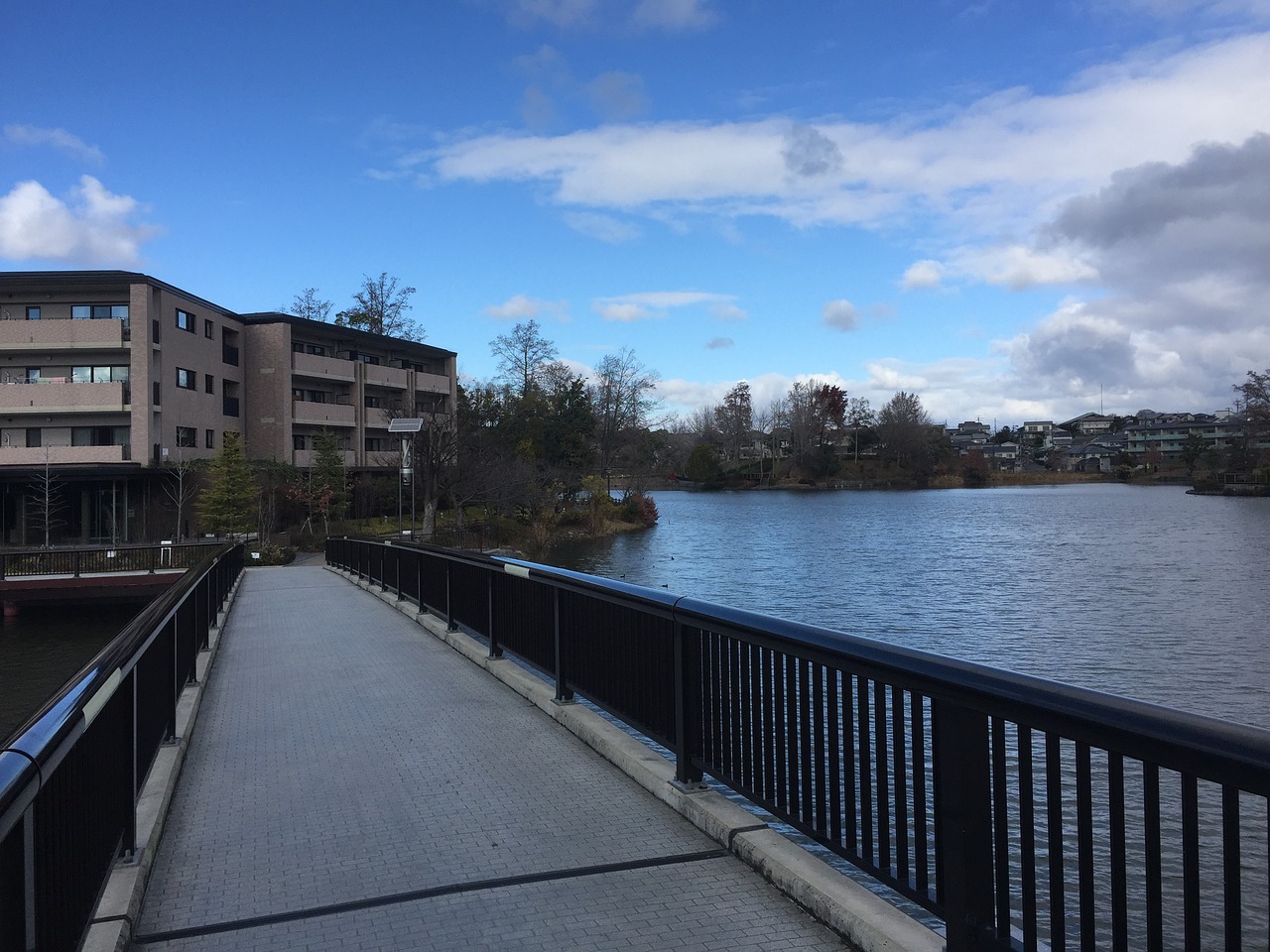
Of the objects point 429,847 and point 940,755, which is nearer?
point 940,755

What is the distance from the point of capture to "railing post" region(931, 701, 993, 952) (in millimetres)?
2939

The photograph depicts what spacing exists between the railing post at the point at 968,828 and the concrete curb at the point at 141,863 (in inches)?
112

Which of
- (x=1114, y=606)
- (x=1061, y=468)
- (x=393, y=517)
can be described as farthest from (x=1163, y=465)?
(x=1114, y=606)

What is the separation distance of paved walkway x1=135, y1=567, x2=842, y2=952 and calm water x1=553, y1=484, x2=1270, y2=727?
376 inches

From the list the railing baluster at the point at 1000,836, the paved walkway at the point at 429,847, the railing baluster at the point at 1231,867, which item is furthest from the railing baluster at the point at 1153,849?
the paved walkway at the point at 429,847

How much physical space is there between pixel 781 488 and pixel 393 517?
236 feet

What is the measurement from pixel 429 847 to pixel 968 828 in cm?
257

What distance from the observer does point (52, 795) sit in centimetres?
284

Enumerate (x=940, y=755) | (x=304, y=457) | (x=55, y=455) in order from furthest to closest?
(x=304, y=457) < (x=55, y=455) < (x=940, y=755)

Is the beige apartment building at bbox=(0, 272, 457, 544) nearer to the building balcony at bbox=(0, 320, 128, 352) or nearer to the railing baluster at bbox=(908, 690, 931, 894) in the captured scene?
the building balcony at bbox=(0, 320, 128, 352)

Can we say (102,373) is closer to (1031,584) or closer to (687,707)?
(1031,584)

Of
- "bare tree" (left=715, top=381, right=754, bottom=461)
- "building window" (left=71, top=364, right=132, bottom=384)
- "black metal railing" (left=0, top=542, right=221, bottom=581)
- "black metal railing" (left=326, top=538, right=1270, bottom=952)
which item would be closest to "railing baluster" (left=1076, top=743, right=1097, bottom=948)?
"black metal railing" (left=326, top=538, right=1270, bottom=952)

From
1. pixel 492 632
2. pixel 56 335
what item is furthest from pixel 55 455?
pixel 492 632

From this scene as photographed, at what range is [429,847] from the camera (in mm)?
4469
